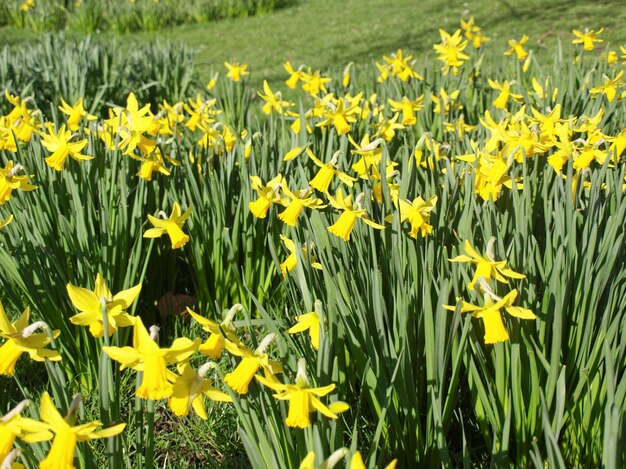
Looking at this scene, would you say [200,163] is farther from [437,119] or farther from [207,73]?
[207,73]

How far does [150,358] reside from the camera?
1.02m

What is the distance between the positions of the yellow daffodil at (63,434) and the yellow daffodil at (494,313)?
70 centimetres

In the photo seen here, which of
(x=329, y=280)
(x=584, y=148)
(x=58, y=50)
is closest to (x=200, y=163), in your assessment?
(x=329, y=280)

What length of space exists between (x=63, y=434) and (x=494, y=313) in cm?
81

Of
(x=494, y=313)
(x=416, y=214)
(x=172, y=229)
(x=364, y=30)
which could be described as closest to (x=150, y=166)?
(x=172, y=229)

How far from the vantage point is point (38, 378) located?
194cm

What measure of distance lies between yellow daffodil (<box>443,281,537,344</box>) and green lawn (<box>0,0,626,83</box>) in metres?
6.03

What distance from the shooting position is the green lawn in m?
7.66

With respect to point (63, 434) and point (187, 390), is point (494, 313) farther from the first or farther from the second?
point (63, 434)

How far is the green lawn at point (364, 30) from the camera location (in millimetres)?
7664

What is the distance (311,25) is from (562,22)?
11.8ft

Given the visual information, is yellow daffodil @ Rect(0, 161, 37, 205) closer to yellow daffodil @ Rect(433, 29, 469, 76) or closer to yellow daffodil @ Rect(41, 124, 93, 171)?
yellow daffodil @ Rect(41, 124, 93, 171)

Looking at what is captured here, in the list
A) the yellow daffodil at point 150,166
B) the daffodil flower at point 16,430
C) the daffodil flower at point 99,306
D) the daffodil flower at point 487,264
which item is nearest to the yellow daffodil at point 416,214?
the daffodil flower at point 487,264

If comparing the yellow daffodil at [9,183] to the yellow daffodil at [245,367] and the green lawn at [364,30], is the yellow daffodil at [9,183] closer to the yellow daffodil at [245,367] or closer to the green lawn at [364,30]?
the yellow daffodil at [245,367]
